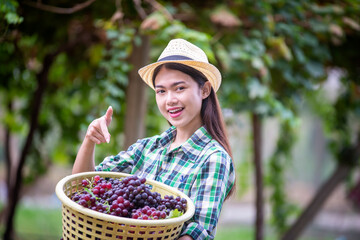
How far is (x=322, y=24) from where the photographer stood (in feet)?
9.69

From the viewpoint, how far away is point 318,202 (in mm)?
4516

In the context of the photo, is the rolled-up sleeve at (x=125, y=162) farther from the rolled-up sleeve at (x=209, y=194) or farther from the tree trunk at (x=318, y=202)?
the tree trunk at (x=318, y=202)

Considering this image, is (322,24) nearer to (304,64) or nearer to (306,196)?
(304,64)

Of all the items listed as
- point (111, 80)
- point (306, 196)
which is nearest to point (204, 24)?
point (111, 80)

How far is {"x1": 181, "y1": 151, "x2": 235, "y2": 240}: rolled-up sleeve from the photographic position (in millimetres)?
1176

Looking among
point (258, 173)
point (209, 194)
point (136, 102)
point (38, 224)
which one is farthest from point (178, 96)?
point (38, 224)

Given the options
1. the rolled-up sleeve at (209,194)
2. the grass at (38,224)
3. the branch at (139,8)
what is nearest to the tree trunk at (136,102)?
the branch at (139,8)

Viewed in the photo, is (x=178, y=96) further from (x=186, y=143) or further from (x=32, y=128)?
(x=32, y=128)

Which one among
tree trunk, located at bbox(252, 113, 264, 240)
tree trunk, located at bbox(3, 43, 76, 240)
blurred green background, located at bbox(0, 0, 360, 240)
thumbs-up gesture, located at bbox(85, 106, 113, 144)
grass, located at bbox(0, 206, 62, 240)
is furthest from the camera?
grass, located at bbox(0, 206, 62, 240)

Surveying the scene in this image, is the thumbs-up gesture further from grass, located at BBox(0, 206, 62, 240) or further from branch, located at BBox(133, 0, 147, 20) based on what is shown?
grass, located at BBox(0, 206, 62, 240)

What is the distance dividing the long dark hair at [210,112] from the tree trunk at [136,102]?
49.0 inches

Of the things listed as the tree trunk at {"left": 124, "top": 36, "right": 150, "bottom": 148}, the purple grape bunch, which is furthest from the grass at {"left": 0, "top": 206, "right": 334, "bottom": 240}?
the purple grape bunch

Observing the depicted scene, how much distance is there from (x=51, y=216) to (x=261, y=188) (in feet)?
14.2

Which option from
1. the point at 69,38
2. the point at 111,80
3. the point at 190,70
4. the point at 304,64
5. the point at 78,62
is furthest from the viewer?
the point at 78,62
